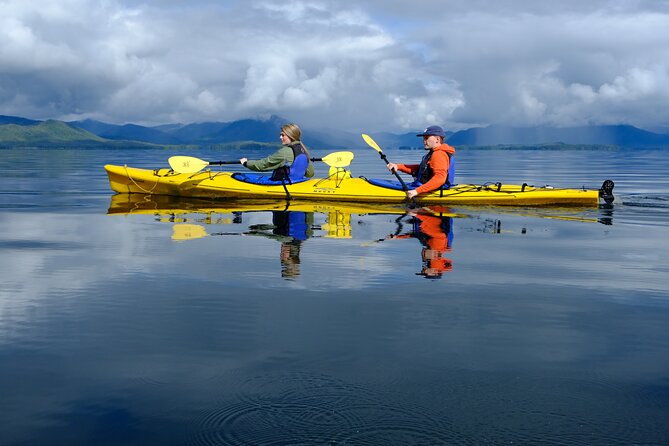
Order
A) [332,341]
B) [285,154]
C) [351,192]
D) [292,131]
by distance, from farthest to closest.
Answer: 1. [351,192]
2. [285,154]
3. [292,131]
4. [332,341]

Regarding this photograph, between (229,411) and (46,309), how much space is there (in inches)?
143

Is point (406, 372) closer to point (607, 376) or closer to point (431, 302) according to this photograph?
point (607, 376)

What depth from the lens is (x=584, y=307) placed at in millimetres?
7609

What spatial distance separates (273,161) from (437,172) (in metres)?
4.69

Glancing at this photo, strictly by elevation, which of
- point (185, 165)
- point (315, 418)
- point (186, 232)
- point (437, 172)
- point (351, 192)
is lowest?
point (315, 418)

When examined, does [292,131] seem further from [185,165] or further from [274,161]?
[185,165]

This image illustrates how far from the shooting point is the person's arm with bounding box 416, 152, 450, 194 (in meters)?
18.1

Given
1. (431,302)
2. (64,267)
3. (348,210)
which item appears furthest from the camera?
(348,210)

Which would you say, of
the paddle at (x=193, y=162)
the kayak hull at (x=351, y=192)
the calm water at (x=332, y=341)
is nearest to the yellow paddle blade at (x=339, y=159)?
the paddle at (x=193, y=162)

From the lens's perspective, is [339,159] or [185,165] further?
[185,165]

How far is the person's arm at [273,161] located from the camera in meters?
19.0

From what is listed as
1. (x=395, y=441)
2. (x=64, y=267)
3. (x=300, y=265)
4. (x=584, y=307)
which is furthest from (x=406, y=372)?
(x=64, y=267)

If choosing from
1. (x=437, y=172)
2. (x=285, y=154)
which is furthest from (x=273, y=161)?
(x=437, y=172)

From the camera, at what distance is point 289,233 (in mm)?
13891
